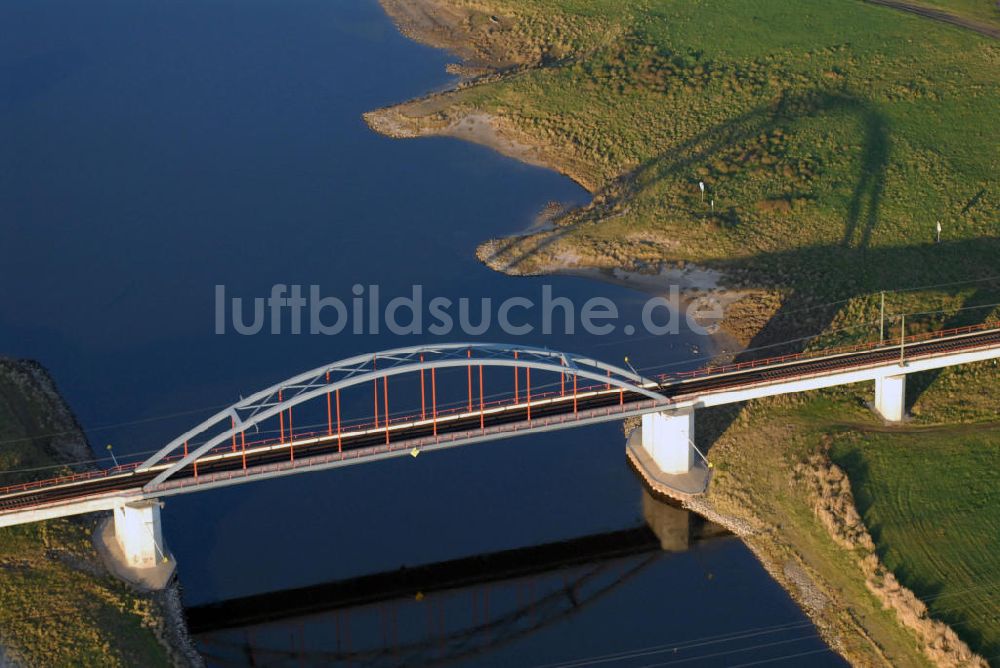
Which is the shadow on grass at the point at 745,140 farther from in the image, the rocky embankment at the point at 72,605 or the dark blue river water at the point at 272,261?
the rocky embankment at the point at 72,605

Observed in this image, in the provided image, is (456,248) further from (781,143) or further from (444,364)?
(444,364)

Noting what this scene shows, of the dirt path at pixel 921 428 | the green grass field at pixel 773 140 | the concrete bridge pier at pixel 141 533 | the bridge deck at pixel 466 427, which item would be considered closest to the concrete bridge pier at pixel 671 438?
the bridge deck at pixel 466 427

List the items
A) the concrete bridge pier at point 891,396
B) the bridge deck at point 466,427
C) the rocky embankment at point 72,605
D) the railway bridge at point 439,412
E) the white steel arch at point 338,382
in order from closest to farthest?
1. the rocky embankment at point 72,605
2. the white steel arch at point 338,382
3. the railway bridge at point 439,412
4. the bridge deck at point 466,427
5. the concrete bridge pier at point 891,396

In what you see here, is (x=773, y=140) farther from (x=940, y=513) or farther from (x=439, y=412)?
(x=439, y=412)

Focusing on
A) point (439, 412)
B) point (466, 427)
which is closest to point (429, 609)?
point (466, 427)

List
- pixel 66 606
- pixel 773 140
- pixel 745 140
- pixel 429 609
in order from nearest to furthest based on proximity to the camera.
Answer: pixel 66 606, pixel 429 609, pixel 773 140, pixel 745 140

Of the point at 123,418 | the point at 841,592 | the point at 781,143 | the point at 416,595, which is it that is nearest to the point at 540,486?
the point at 416,595
